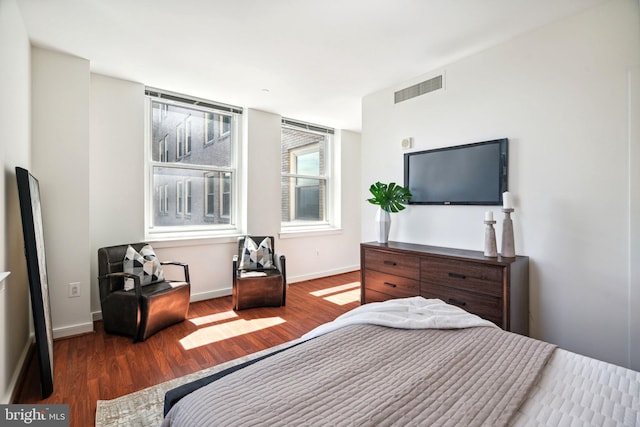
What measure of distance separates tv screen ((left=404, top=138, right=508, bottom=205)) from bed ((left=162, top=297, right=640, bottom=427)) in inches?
63.5

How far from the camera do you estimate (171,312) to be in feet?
9.61

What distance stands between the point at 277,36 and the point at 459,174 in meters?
2.09

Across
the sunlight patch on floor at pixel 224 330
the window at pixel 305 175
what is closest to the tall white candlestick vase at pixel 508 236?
the sunlight patch on floor at pixel 224 330

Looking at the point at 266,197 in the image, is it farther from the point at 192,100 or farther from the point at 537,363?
the point at 537,363

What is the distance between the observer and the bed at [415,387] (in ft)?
2.95

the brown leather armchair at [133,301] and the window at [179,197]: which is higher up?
the window at [179,197]

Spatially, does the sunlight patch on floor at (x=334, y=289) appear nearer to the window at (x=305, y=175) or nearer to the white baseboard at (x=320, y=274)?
the white baseboard at (x=320, y=274)

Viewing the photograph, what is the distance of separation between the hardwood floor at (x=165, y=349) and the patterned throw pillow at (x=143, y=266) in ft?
1.74

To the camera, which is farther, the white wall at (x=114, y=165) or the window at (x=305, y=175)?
the window at (x=305, y=175)

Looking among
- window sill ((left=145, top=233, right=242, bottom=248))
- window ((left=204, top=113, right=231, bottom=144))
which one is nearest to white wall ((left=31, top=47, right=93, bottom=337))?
window sill ((left=145, top=233, right=242, bottom=248))

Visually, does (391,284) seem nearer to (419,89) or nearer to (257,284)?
(257,284)

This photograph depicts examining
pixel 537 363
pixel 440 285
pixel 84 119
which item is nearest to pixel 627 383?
pixel 537 363

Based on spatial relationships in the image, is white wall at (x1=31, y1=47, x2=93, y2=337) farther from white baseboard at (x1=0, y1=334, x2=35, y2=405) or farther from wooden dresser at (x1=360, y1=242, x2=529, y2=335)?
wooden dresser at (x1=360, y1=242, x2=529, y2=335)

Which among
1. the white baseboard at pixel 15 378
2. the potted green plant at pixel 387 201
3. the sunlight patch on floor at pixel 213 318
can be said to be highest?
the potted green plant at pixel 387 201
